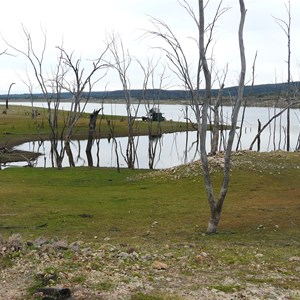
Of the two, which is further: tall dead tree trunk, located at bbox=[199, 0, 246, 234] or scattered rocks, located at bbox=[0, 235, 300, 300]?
tall dead tree trunk, located at bbox=[199, 0, 246, 234]

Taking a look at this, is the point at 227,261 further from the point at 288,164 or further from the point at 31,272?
the point at 288,164

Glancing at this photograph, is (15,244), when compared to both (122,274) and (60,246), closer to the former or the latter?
(60,246)

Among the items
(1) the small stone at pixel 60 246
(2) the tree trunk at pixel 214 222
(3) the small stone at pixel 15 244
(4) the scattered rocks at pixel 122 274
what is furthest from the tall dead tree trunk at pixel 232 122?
(3) the small stone at pixel 15 244

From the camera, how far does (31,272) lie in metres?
8.63

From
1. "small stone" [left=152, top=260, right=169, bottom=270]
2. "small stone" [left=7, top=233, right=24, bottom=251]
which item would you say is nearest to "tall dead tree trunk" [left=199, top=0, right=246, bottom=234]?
"small stone" [left=152, top=260, right=169, bottom=270]

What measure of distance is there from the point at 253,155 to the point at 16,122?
46.8 meters

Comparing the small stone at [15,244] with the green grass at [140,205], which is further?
the green grass at [140,205]

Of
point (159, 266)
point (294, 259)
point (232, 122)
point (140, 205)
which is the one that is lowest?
point (140, 205)

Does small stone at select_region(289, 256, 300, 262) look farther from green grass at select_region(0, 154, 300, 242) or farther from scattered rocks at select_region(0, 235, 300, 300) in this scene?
green grass at select_region(0, 154, 300, 242)

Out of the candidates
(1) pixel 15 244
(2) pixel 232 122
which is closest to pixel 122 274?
(1) pixel 15 244

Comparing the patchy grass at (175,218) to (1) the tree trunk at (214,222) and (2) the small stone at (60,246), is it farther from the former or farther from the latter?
(2) the small stone at (60,246)

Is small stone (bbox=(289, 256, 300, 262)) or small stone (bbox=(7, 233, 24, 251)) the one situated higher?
small stone (bbox=(7, 233, 24, 251))

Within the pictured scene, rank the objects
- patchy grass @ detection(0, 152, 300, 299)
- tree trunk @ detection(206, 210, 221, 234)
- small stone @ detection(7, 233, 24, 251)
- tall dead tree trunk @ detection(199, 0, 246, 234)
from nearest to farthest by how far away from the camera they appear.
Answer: patchy grass @ detection(0, 152, 300, 299) → small stone @ detection(7, 233, 24, 251) → tall dead tree trunk @ detection(199, 0, 246, 234) → tree trunk @ detection(206, 210, 221, 234)

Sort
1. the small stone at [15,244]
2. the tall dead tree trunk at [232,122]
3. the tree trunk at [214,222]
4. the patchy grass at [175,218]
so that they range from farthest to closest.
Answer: the tree trunk at [214,222], the tall dead tree trunk at [232,122], the small stone at [15,244], the patchy grass at [175,218]
